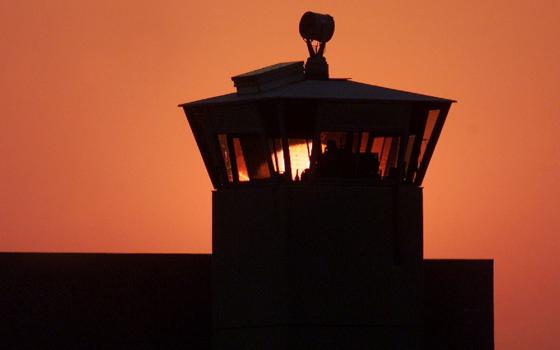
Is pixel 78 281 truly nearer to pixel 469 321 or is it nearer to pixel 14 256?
pixel 14 256

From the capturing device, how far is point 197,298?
47.2 m

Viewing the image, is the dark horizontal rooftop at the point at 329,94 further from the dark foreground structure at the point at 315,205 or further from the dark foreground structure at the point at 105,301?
the dark foreground structure at the point at 105,301

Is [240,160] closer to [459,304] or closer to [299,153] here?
[299,153]

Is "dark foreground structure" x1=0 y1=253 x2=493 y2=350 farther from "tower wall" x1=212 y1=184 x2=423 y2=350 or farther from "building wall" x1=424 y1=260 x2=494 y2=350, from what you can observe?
"tower wall" x1=212 y1=184 x2=423 y2=350

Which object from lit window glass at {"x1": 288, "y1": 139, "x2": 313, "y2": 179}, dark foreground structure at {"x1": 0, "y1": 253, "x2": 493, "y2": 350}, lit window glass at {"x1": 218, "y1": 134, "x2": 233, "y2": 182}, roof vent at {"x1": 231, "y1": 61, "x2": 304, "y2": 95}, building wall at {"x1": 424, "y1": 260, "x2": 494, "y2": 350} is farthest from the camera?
building wall at {"x1": 424, "y1": 260, "x2": 494, "y2": 350}

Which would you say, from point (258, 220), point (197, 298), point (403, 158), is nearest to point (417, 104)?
point (403, 158)

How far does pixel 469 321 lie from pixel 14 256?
1142cm

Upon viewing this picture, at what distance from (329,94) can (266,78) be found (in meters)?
1.51

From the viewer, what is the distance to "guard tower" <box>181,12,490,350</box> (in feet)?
138

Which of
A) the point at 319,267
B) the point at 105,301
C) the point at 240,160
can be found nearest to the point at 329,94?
the point at 240,160

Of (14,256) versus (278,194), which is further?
(14,256)

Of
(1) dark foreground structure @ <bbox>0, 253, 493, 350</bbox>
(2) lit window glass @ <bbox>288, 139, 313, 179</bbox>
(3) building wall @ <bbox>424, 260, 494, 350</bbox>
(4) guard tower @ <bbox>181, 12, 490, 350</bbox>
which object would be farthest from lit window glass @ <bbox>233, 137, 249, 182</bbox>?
(3) building wall @ <bbox>424, 260, 494, 350</bbox>

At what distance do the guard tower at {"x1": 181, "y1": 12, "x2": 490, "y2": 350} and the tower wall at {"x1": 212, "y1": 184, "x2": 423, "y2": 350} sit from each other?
0.02m

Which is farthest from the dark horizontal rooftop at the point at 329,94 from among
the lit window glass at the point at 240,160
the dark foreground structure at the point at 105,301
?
the dark foreground structure at the point at 105,301
